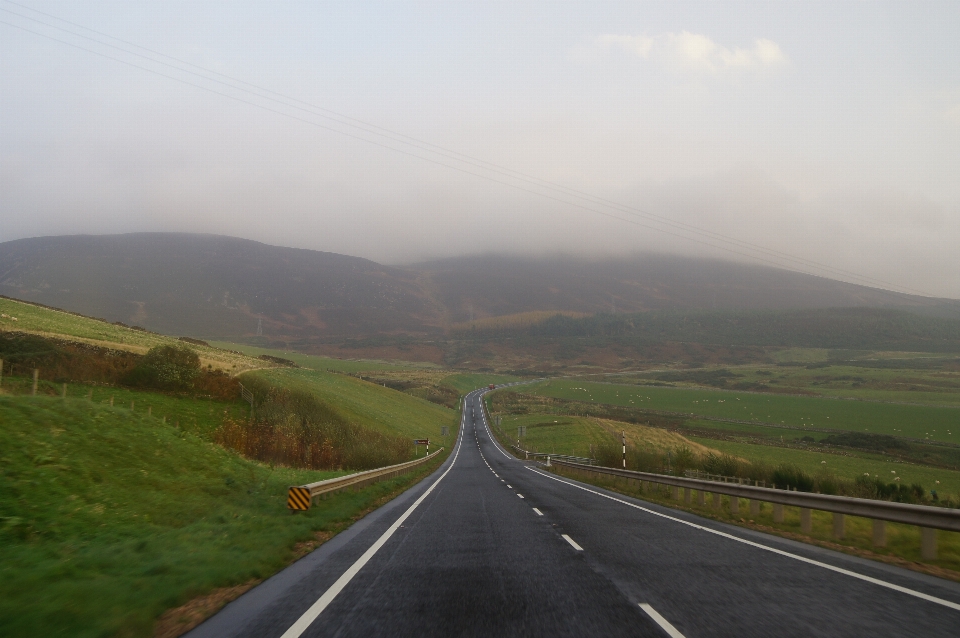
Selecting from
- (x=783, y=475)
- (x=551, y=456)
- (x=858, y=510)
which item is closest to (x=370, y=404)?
(x=551, y=456)

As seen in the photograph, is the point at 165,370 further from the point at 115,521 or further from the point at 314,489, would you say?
the point at 115,521

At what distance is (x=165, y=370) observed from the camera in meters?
39.6

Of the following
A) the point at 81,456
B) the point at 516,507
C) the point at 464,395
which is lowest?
the point at 464,395

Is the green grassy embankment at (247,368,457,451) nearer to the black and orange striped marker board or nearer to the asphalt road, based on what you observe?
the black and orange striped marker board

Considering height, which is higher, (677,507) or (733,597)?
(733,597)

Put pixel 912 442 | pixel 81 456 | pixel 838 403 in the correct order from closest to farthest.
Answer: pixel 81 456, pixel 912 442, pixel 838 403

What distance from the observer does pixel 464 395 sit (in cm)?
16938

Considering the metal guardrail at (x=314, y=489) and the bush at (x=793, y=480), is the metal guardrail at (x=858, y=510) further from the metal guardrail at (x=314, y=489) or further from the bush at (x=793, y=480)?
the bush at (x=793, y=480)

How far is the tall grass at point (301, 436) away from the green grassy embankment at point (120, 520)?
37.0 ft

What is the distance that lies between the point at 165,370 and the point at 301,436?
9993 mm

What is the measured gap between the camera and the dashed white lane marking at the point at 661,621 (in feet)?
19.4

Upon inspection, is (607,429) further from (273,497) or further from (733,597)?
(733,597)

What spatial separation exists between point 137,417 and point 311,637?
15108mm

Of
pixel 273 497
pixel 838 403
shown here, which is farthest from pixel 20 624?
pixel 838 403
